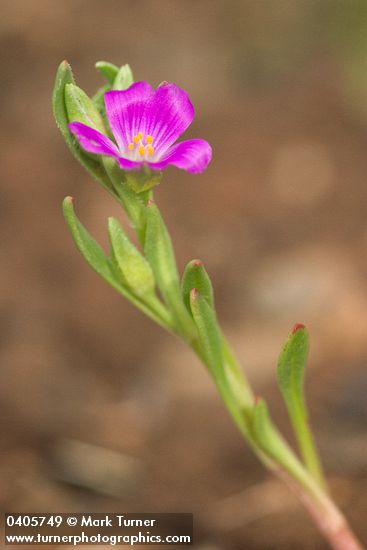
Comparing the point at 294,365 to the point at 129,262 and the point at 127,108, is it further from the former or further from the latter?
the point at 127,108

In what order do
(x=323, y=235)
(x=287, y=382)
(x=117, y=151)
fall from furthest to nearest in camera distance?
(x=323, y=235) → (x=287, y=382) → (x=117, y=151)

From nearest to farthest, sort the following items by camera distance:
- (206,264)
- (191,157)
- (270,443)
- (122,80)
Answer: (191,157), (122,80), (270,443), (206,264)

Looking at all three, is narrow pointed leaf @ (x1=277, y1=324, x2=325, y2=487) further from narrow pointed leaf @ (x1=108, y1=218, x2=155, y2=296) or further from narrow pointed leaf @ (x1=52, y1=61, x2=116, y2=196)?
narrow pointed leaf @ (x1=52, y1=61, x2=116, y2=196)

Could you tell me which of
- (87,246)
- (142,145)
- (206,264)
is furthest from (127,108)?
(206,264)

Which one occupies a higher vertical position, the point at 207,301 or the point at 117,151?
the point at 117,151

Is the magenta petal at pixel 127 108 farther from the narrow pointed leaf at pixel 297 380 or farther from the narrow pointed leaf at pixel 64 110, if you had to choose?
the narrow pointed leaf at pixel 297 380

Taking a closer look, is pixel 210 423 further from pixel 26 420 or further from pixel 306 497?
pixel 306 497

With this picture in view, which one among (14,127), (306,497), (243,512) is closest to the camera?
(306,497)

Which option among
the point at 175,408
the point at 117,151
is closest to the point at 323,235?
the point at 175,408

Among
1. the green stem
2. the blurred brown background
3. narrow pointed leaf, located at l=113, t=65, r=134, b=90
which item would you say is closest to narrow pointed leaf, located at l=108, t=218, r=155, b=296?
narrow pointed leaf, located at l=113, t=65, r=134, b=90
